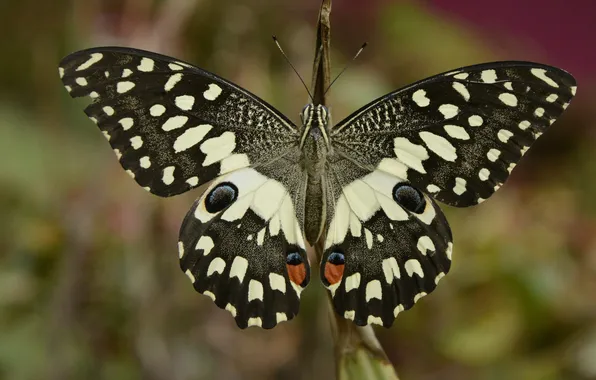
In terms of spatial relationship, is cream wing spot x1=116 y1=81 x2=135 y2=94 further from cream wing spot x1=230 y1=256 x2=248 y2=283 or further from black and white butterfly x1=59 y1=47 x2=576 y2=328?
cream wing spot x1=230 y1=256 x2=248 y2=283

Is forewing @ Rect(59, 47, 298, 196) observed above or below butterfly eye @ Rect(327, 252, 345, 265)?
above

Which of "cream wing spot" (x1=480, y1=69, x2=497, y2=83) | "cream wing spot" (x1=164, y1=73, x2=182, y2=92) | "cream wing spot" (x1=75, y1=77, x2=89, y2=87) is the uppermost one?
"cream wing spot" (x1=164, y1=73, x2=182, y2=92)

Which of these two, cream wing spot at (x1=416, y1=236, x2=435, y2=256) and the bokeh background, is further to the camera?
the bokeh background

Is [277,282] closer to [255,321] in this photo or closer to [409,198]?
[255,321]

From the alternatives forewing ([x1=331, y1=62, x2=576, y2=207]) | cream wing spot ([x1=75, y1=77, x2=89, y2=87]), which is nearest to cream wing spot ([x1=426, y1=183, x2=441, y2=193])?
forewing ([x1=331, y1=62, x2=576, y2=207])

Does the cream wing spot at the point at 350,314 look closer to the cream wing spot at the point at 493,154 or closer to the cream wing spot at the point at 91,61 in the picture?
the cream wing spot at the point at 493,154

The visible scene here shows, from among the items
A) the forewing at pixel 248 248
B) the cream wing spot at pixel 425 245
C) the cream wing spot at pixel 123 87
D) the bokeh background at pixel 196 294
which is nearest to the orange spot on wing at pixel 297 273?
the forewing at pixel 248 248
